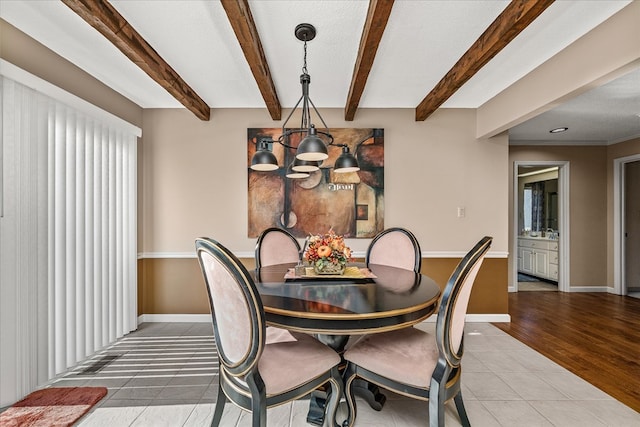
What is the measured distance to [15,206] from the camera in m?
2.08

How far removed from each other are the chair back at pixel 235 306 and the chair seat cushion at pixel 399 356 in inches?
21.4

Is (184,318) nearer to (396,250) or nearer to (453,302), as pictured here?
(396,250)

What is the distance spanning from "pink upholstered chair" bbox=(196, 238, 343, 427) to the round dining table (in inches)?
5.8

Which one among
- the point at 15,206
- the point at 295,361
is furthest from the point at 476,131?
the point at 15,206

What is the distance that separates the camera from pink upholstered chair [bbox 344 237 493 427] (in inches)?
56.2

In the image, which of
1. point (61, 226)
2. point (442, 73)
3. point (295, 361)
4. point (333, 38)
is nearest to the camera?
point (295, 361)

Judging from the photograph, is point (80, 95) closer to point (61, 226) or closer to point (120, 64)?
point (120, 64)

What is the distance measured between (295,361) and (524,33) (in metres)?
2.52

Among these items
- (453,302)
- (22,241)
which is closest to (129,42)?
(22,241)

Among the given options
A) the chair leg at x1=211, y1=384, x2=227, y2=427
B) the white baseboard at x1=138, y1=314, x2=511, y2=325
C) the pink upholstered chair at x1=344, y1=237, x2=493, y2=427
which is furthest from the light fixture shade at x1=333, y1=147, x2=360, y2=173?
A: the white baseboard at x1=138, y1=314, x2=511, y2=325

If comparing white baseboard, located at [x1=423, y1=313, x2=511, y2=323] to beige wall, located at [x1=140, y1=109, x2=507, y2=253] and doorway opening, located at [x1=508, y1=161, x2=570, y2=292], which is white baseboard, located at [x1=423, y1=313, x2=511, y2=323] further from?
doorway opening, located at [x1=508, y1=161, x2=570, y2=292]

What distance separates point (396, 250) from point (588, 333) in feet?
7.69

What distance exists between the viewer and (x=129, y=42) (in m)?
2.09

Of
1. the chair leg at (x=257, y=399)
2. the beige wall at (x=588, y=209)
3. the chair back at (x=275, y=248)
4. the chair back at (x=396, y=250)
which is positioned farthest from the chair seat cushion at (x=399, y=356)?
the beige wall at (x=588, y=209)
